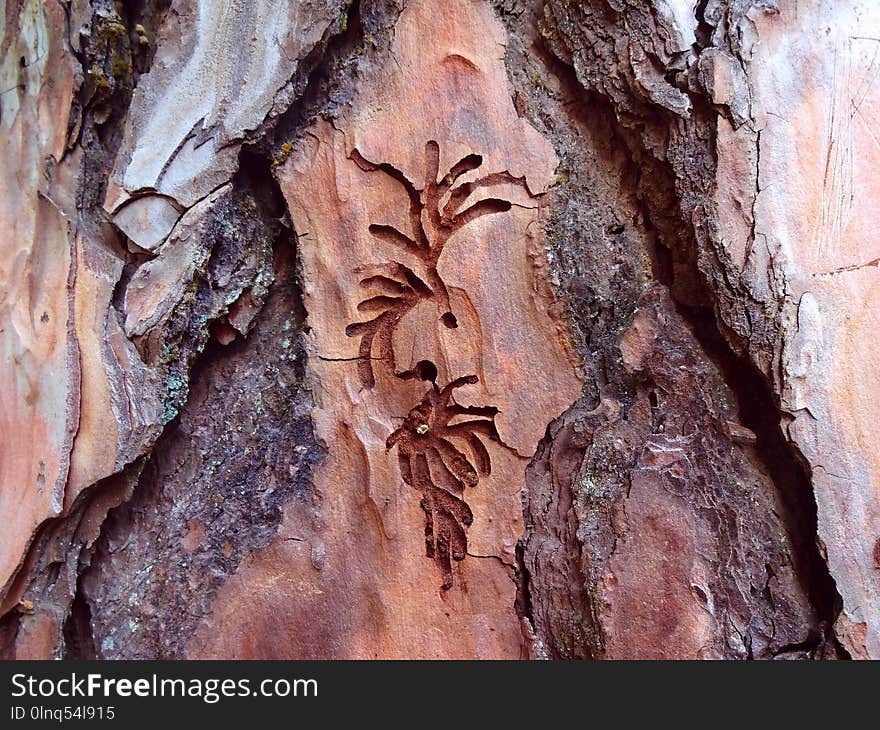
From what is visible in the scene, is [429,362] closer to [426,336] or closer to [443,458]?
[426,336]

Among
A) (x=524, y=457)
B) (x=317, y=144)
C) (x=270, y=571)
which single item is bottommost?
(x=270, y=571)

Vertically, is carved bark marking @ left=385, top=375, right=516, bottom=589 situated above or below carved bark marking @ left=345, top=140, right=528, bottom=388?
below

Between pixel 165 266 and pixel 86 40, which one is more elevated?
pixel 86 40

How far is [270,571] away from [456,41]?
84cm

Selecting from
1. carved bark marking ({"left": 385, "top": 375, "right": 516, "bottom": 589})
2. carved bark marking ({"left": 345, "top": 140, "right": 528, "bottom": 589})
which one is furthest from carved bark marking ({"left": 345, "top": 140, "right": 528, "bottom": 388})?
carved bark marking ({"left": 385, "top": 375, "right": 516, "bottom": 589})

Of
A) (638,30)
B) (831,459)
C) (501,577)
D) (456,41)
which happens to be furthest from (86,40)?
(831,459)

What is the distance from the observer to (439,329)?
3.38ft

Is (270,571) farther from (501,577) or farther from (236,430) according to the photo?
(501,577)

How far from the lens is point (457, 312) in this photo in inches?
40.6

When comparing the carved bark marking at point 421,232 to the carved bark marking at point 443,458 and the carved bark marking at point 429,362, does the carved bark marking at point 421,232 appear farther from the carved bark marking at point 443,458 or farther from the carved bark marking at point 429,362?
the carved bark marking at point 443,458

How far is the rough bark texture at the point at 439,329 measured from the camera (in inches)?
37.6

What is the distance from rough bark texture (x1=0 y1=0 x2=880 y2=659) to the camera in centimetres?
96

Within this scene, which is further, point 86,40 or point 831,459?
point 86,40

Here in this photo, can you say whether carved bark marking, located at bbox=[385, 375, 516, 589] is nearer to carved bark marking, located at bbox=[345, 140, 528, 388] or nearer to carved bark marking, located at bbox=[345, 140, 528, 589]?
carved bark marking, located at bbox=[345, 140, 528, 589]
